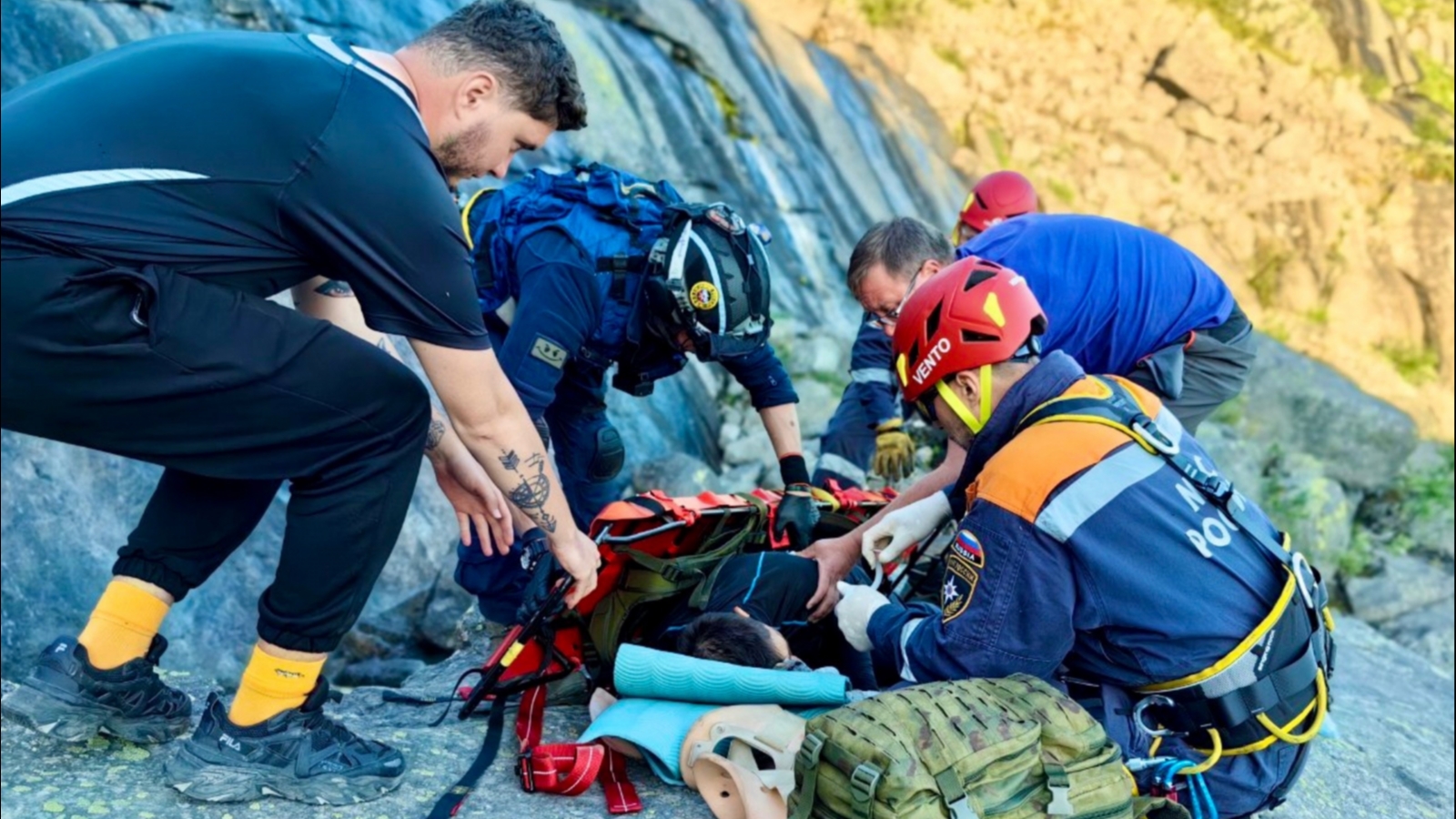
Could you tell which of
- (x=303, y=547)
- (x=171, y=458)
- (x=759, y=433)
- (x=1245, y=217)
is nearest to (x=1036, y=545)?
(x=303, y=547)

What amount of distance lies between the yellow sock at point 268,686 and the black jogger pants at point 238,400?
0.06 meters

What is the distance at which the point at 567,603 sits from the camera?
137 inches

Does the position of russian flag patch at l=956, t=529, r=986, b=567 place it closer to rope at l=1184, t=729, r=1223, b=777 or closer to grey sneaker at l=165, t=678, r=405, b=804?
rope at l=1184, t=729, r=1223, b=777

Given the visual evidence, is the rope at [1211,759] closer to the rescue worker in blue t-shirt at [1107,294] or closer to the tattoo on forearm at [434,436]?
the rescue worker in blue t-shirt at [1107,294]

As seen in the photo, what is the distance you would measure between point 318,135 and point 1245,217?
55.0 feet

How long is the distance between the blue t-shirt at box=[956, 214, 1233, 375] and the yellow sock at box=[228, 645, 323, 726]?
280 cm

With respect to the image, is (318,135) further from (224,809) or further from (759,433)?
(759,433)

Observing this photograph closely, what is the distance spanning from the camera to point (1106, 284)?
4559 millimetres

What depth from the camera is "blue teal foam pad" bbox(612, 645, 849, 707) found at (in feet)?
11.0

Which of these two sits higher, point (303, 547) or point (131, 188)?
point (131, 188)

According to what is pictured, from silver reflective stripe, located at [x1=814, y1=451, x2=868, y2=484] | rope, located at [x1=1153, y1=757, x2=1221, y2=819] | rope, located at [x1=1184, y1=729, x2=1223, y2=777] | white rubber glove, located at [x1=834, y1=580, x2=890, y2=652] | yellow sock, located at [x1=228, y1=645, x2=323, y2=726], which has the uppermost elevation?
rope, located at [x1=1184, y1=729, x2=1223, y2=777]

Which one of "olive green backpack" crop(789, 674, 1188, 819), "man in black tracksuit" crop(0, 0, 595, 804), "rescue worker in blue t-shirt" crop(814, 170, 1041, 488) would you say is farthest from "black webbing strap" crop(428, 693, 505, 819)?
"rescue worker in blue t-shirt" crop(814, 170, 1041, 488)

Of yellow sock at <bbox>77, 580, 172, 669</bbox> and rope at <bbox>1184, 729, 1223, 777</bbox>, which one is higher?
rope at <bbox>1184, 729, 1223, 777</bbox>

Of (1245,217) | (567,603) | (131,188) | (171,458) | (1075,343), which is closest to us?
(131,188)
